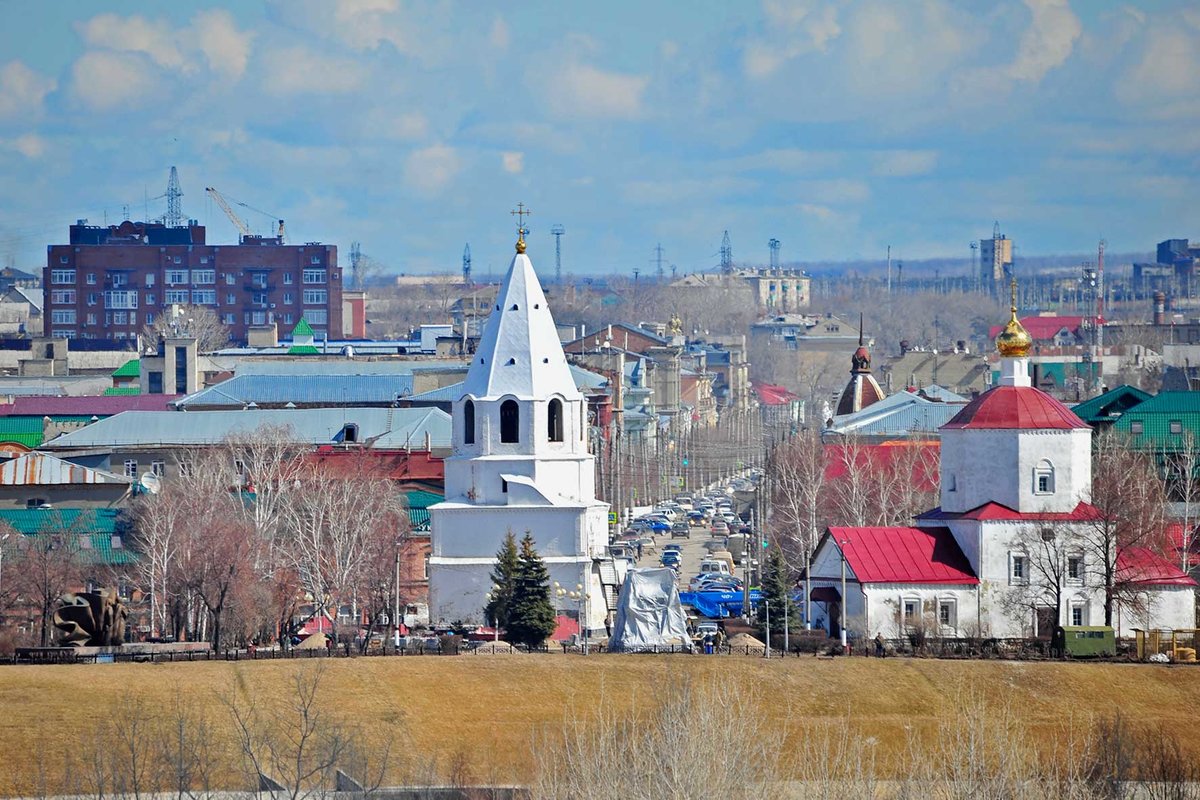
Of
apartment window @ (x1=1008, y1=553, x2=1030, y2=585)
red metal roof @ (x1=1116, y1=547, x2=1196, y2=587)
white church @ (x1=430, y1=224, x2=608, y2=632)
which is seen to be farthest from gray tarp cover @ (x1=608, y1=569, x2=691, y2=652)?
red metal roof @ (x1=1116, y1=547, x2=1196, y2=587)

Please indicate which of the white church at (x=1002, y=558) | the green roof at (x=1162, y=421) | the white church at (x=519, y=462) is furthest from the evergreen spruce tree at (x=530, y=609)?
the green roof at (x=1162, y=421)

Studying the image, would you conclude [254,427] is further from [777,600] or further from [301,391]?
[777,600]

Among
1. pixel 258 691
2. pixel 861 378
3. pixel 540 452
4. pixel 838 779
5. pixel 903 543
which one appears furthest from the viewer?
pixel 861 378

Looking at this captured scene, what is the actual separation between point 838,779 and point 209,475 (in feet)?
127

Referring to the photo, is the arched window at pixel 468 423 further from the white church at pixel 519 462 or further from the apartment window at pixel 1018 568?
the apartment window at pixel 1018 568

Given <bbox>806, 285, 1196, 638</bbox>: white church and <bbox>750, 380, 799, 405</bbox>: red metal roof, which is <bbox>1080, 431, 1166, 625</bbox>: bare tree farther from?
<bbox>750, 380, 799, 405</bbox>: red metal roof

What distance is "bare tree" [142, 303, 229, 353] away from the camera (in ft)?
518

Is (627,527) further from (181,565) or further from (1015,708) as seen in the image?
(1015,708)

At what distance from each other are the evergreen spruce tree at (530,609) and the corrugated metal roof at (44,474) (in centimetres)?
2202

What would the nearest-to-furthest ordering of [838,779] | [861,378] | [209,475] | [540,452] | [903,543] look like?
[838,779]
[903,543]
[540,452]
[209,475]
[861,378]

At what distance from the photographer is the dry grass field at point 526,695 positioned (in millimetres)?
51062

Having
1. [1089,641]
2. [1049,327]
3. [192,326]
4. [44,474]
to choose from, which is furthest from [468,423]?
[1049,327]

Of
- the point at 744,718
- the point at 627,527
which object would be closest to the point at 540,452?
the point at 744,718

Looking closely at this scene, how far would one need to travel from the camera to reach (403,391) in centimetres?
10288
